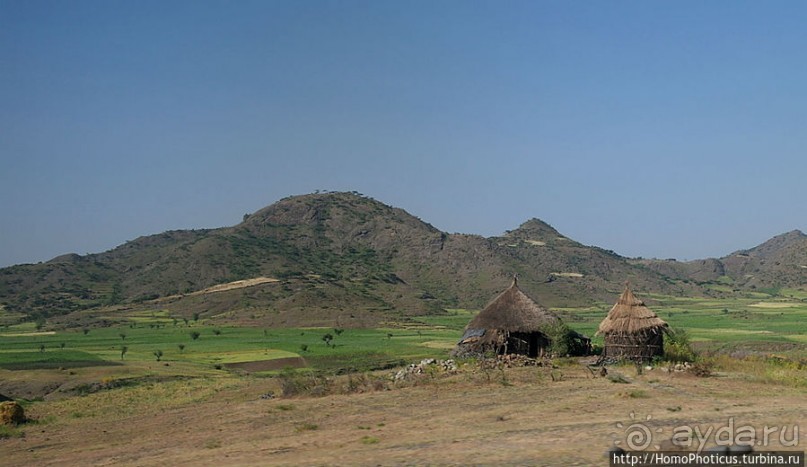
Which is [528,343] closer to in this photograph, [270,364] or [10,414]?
[270,364]

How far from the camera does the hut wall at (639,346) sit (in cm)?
3512

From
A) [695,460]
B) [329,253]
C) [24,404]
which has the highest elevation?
[329,253]

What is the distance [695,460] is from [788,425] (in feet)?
17.7

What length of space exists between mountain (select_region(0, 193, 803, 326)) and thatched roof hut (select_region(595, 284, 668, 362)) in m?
59.5

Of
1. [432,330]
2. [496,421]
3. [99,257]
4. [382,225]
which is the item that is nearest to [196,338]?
[432,330]

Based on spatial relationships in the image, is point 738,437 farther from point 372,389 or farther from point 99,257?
point 99,257

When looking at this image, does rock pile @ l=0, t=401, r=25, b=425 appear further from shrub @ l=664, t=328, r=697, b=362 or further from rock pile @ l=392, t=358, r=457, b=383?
shrub @ l=664, t=328, r=697, b=362

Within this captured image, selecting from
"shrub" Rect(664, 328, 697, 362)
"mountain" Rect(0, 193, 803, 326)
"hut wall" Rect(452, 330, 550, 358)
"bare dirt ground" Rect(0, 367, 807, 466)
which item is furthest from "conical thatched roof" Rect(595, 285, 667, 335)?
"mountain" Rect(0, 193, 803, 326)

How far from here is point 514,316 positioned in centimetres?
3947

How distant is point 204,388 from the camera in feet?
130

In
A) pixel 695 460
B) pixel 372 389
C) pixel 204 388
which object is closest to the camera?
pixel 695 460

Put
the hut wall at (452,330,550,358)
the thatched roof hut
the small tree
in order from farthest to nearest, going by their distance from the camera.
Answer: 1. the small tree
2. the hut wall at (452,330,550,358)
3. the thatched roof hut

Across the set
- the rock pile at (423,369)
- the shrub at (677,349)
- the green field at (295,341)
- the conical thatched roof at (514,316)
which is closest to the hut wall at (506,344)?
the conical thatched roof at (514,316)

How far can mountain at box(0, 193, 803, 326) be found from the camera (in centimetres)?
10719
